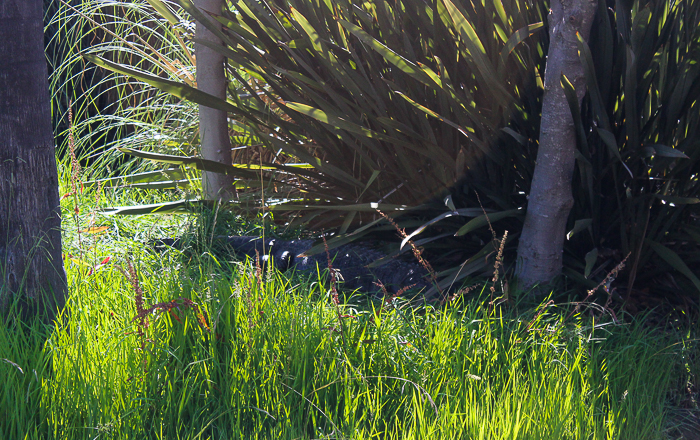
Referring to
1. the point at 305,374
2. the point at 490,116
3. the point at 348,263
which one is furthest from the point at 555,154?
the point at 305,374

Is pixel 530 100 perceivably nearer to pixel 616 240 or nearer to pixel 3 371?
pixel 616 240

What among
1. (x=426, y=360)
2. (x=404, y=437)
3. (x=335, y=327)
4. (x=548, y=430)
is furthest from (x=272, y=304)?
(x=548, y=430)

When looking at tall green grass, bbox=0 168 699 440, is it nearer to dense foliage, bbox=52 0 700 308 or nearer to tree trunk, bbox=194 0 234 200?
dense foliage, bbox=52 0 700 308

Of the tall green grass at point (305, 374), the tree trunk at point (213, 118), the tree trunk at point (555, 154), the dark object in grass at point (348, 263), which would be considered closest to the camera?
the tall green grass at point (305, 374)

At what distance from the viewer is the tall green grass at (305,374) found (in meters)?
1.52

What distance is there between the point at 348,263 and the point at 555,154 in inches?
40.2

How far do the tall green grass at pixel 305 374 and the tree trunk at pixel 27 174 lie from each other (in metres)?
0.11

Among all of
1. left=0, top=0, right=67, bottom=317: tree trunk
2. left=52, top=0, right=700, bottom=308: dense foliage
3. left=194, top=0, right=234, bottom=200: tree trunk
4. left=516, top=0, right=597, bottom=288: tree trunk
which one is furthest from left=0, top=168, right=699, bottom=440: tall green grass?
left=194, top=0, right=234, bottom=200: tree trunk

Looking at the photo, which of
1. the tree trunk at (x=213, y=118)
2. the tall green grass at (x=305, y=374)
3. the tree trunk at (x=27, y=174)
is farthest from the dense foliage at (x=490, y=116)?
the tree trunk at (x=27, y=174)

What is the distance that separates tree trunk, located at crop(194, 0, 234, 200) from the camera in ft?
11.3

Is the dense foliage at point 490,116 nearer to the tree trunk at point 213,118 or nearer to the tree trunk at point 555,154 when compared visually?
the tree trunk at point 555,154

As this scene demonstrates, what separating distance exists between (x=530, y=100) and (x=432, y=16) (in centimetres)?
56

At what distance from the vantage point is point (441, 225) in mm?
2721

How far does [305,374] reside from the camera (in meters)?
1.72
